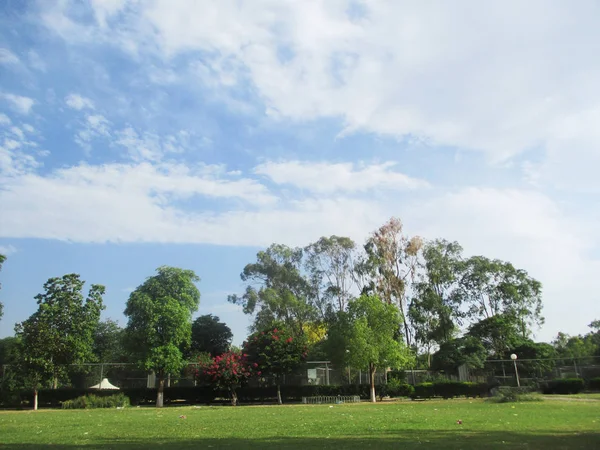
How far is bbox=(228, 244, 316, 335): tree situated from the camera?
4654cm

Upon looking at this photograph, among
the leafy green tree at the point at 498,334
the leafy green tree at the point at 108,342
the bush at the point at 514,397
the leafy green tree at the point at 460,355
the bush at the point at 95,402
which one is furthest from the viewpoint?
the leafy green tree at the point at 108,342

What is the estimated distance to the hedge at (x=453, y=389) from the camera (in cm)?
3359

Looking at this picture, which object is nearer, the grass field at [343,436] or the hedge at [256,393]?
the grass field at [343,436]

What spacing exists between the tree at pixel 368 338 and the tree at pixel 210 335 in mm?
23997

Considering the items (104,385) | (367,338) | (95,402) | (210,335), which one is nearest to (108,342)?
(210,335)

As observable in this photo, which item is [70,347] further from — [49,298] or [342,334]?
[342,334]

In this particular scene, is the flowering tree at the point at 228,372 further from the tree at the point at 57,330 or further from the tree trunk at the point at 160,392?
the tree at the point at 57,330

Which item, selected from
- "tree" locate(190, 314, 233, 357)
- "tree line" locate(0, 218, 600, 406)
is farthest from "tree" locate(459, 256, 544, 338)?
"tree" locate(190, 314, 233, 357)

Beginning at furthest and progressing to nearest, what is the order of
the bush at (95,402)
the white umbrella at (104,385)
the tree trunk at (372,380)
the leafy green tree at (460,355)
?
1. the leafy green tree at (460,355)
2. the white umbrella at (104,385)
3. the tree trunk at (372,380)
4. the bush at (95,402)

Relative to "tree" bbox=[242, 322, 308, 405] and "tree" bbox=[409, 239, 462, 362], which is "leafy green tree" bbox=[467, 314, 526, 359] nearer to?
"tree" bbox=[409, 239, 462, 362]

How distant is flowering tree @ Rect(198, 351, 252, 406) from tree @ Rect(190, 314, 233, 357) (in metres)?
21.6

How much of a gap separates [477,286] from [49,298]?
3955cm

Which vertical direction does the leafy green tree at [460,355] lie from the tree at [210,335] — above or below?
below

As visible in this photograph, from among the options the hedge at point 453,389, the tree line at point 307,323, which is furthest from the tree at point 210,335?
the hedge at point 453,389
